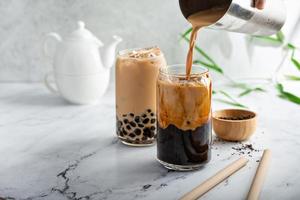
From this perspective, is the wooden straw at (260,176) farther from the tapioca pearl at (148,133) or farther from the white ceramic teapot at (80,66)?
the white ceramic teapot at (80,66)

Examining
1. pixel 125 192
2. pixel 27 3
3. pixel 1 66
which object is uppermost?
pixel 27 3

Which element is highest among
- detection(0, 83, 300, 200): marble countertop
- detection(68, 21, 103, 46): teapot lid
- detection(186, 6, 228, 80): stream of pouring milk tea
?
detection(186, 6, 228, 80): stream of pouring milk tea

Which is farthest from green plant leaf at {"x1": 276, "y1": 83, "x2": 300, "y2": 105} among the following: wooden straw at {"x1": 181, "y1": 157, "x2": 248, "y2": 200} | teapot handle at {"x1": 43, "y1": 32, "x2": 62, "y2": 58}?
teapot handle at {"x1": 43, "y1": 32, "x2": 62, "y2": 58}

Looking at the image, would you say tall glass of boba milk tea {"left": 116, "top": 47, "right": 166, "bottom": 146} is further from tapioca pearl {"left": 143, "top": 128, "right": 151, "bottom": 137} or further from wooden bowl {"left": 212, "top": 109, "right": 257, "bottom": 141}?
wooden bowl {"left": 212, "top": 109, "right": 257, "bottom": 141}

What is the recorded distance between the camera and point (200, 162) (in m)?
1.16

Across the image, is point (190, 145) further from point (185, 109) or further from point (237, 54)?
point (237, 54)

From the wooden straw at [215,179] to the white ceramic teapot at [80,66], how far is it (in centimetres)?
56

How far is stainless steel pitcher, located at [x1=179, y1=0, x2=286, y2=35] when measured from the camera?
1102 millimetres

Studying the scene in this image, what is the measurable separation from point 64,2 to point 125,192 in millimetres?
845

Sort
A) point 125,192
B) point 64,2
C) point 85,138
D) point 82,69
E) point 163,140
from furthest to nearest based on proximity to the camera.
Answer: point 64,2 → point 82,69 → point 85,138 → point 163,140 → point 125,192

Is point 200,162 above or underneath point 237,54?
underneath

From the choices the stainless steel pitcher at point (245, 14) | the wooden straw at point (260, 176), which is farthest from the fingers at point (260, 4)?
the wooden straw at point (260, 176)

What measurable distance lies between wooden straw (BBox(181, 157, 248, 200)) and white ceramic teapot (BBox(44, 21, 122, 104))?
0.56 meters

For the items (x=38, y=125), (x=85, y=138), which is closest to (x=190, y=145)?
(x=85, y=138)
